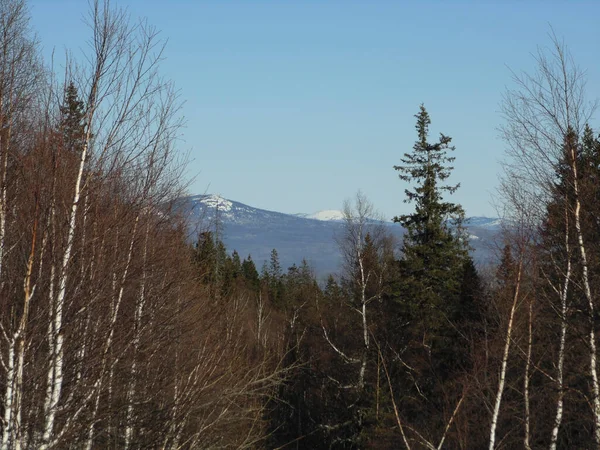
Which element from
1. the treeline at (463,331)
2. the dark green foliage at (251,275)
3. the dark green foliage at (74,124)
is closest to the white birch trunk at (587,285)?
the treeline at (463,331)

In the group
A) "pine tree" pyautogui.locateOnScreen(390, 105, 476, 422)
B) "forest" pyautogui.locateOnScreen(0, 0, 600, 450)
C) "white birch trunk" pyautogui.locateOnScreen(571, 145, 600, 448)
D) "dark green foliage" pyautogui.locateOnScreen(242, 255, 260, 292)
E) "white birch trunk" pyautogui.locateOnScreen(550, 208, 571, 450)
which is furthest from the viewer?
"dark green foliage" pyautogui.locateOnScreen(242, 255, 260, 292)

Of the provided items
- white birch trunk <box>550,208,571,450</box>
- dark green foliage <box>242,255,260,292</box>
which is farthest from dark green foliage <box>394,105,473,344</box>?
dark green foliage <box>242,255,260,292</box>

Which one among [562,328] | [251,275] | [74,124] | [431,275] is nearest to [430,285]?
[431,275]

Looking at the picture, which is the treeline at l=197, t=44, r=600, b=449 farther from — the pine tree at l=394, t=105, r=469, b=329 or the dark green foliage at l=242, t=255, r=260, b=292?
the dark green foliage at l=242, t=255, r=260, b=292

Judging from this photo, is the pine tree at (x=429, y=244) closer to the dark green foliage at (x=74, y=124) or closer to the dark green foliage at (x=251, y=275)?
the dark green foliage at (x=74, y=124)

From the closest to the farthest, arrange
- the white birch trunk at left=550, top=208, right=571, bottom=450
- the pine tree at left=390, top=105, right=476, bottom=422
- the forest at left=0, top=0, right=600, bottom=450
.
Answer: the forest at left=0, top=0, right=600, bottom=450 < the white birch trunk at left=550, top=208, right=571, bottom=450 < the pine tree at left=390, top=105, right=476, bottom=422

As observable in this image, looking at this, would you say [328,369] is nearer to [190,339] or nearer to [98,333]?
[190,339]

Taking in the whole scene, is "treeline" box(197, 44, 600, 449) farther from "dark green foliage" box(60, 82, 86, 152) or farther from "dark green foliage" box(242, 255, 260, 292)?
"dark green foliage" box(242, 255, 260, 292)

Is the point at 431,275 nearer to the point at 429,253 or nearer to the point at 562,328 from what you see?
the point at 429,253

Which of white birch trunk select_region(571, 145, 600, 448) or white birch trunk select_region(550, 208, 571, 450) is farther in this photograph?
white birch trunk select_region(550, 208, 571, 450)

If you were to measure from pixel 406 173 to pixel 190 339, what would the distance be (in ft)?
65.0

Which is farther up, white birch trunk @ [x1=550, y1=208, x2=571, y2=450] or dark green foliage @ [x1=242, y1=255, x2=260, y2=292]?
white birch trunk @ [x1=550, y1=208, x2=571, y2=450]

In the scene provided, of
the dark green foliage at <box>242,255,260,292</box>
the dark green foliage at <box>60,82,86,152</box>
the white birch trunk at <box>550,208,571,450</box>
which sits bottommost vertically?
the dark green foliage at <box>242,255,260,292</box>

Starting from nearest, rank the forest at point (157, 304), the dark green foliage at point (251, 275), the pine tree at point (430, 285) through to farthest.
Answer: the forest at point (157, 304) < the pine tree at point (430, 285) < the dark green foliage at point (251, 275)
